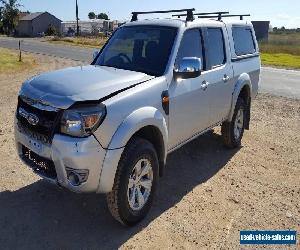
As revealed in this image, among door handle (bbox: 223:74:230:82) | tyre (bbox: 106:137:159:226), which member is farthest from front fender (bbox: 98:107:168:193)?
door handle (bbox: 223:74:230:82)

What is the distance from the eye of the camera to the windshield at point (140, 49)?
4637 millimetres

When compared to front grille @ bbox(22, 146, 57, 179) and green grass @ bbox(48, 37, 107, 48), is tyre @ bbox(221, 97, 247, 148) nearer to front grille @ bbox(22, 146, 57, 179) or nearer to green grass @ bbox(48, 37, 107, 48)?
front grille @ bbox(22, 146, 57, 179)

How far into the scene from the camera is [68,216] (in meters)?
4.34

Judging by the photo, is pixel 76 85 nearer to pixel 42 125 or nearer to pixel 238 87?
pixel 42 125

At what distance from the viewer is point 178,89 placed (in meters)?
4.57

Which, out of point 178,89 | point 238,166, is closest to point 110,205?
point 178,89

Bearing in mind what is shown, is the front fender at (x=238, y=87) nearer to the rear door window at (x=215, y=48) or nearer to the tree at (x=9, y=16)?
the rear door window at (x=215, y=48)

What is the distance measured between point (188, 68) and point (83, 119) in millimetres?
1518

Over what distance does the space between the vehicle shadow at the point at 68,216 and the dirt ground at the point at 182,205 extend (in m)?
0.01

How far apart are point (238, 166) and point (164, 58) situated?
241 centimetres

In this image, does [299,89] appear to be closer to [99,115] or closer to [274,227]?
[274,227]

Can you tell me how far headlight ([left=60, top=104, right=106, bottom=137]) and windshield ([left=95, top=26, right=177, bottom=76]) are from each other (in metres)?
1.17

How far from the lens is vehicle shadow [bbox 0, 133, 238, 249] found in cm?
386

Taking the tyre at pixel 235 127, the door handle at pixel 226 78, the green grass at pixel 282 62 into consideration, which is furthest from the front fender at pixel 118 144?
the green grass at pixel 282 62
